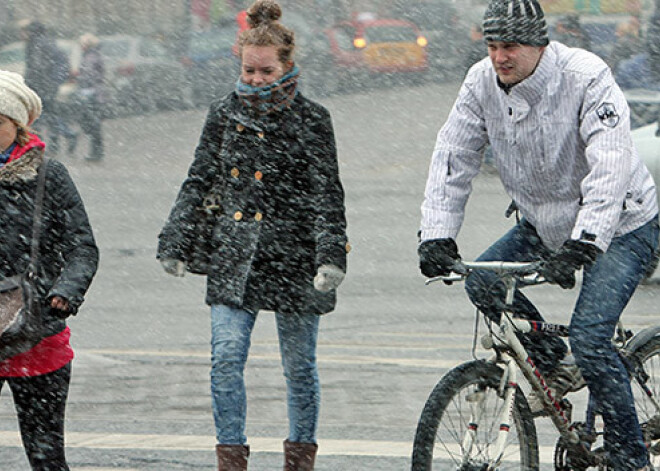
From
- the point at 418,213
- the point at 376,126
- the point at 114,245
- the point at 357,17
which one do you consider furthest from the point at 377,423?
the point at 357,17

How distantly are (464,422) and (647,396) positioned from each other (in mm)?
967

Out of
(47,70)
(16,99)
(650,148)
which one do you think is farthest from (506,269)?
(47,70)

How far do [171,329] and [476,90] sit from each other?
5612 mm

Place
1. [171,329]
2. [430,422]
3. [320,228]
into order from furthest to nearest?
[171,329] < [320,228] < [430,422]

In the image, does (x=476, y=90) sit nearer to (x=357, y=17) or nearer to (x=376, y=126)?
(x=376, y=126)

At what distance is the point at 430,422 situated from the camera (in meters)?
5.12

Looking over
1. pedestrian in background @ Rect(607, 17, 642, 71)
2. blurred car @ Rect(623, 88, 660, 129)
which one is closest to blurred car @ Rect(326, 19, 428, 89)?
pedestrian in background @ Rect(607, 17, 642, 71)

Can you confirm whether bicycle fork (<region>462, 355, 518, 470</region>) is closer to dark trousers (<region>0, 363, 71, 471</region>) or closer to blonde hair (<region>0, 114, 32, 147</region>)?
dark trousers (<region>0, 363, 71, 471</region>)

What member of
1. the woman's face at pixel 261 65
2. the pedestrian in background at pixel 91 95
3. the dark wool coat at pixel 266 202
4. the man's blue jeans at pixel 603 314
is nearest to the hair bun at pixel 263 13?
the woman's face at pixel 261 65

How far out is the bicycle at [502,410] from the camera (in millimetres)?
5176

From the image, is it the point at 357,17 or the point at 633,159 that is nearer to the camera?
the point at 633,159

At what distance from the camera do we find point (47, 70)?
81.6 feet

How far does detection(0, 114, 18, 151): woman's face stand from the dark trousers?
73cm

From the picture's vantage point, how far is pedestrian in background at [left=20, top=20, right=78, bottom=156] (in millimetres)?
24703
